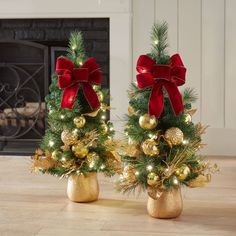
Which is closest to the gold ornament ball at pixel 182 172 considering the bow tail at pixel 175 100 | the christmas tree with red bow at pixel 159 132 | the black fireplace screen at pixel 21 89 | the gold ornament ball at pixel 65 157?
the christmas tree with red bow at pixel 159 132

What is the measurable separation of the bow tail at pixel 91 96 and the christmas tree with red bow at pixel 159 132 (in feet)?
0.63

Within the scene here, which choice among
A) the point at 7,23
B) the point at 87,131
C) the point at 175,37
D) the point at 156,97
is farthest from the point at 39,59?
the point at 156,97

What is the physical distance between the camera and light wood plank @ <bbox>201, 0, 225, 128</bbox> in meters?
3.76

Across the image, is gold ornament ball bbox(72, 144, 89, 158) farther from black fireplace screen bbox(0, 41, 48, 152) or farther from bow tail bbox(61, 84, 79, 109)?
black fireplace screen bbox(0, 41, 48, 152)

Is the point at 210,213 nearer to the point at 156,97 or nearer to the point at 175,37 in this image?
the point at 156,97

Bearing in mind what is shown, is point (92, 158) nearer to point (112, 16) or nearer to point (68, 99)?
point (68, 99)

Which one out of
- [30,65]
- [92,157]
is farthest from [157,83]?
[30,65]

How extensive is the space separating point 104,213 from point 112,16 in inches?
77.2

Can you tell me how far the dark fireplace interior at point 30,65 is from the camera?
151 inches

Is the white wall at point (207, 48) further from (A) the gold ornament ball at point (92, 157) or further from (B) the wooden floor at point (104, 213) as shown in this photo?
(A) the gold ornament ball at point (92, 157)

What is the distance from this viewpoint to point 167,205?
6.76 ft

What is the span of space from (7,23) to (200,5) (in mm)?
1451

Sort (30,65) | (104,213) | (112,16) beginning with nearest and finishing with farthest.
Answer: (104,213)
(112,16)
(30,65)

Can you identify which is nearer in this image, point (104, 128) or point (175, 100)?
point (175, 100)
